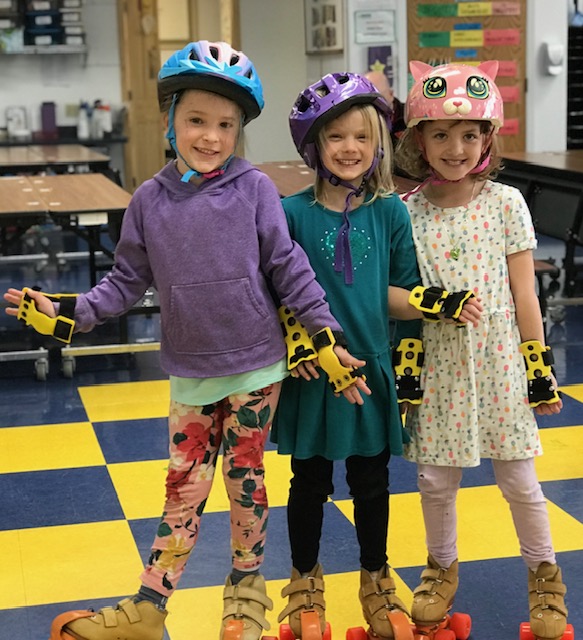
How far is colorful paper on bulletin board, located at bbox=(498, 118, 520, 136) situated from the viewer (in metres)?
10.7

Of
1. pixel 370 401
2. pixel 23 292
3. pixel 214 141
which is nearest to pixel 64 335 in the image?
pixel 23 292

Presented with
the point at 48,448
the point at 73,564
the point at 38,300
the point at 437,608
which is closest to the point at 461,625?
the point at 437,608

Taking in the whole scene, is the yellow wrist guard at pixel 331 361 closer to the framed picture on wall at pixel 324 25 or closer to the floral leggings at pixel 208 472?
the floral leggings at pixel 208 472

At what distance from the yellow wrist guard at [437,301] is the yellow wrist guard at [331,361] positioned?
0.21m

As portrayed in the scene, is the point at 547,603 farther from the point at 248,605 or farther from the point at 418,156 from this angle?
the point at 418,156

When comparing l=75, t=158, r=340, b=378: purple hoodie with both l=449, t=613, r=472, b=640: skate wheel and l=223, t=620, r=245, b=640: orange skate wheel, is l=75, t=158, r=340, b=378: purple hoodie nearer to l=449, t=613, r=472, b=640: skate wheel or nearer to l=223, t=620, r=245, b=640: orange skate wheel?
l=223, t=620, r=245, b=640: orange skate wheel

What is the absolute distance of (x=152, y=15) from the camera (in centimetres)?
1120

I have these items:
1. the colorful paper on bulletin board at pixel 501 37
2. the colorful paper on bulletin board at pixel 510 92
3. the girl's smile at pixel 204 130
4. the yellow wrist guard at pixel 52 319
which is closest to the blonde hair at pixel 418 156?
the girl's smile at pixel 204 130

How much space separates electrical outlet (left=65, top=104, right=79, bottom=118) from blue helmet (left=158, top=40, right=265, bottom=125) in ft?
30.4

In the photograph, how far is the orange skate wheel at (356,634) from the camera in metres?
2.60

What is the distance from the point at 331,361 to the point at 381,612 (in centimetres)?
62

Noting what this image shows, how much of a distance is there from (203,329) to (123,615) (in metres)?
0.67

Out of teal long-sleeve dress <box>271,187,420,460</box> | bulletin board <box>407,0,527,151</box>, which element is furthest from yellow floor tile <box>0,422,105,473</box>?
bulletin board <box>407,0,527,151</box>

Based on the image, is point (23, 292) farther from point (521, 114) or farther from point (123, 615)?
point (521, 114)
